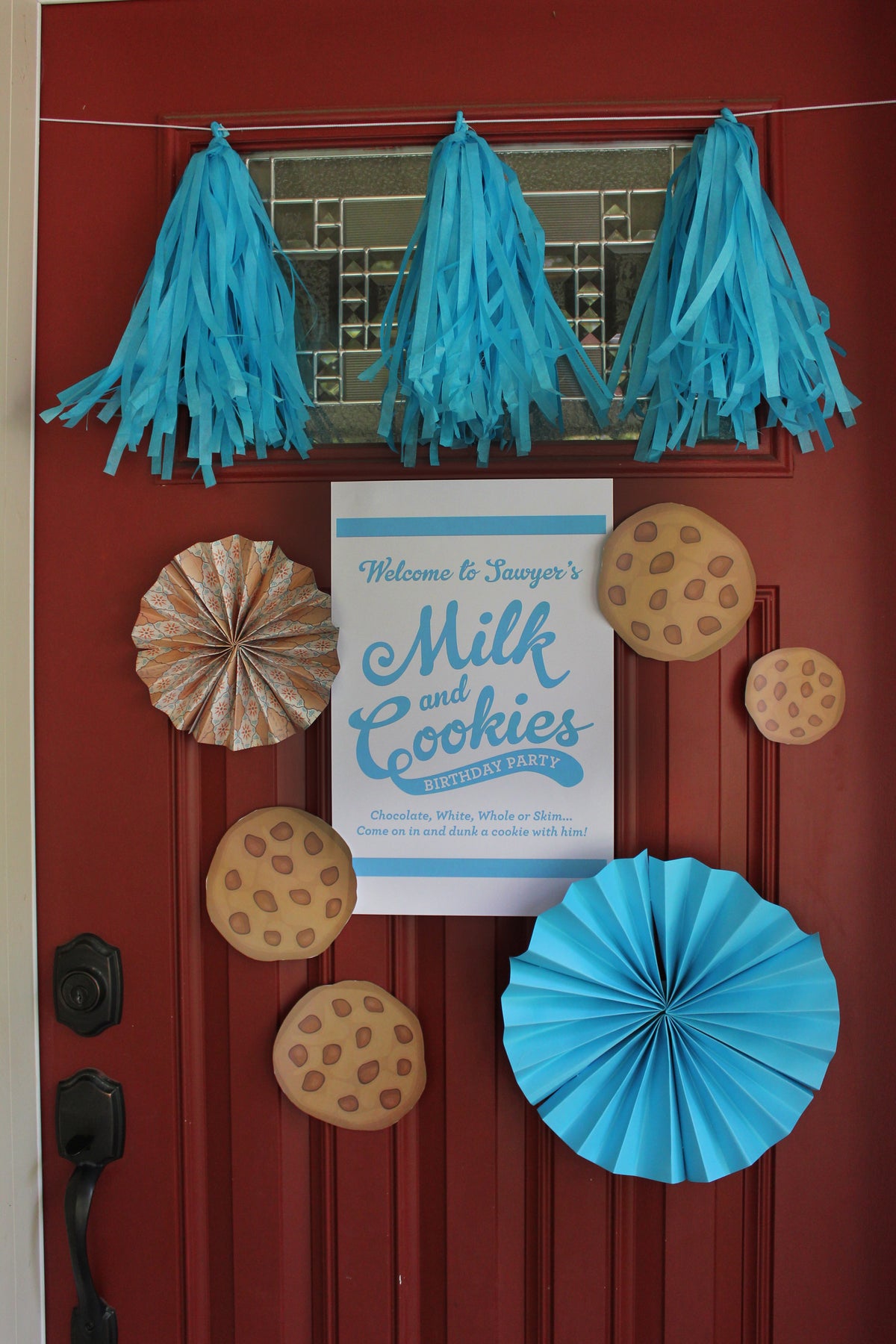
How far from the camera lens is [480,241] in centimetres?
70

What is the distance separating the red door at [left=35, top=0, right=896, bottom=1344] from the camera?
76cm

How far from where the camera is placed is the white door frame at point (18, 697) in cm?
76

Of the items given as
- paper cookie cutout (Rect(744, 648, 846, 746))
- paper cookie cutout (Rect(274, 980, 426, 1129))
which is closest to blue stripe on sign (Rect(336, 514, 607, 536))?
paper cookie cutout (Rect(744, 648, 846, 746))

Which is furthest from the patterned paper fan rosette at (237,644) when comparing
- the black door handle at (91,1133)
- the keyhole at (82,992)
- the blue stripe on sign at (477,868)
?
the black door handle at (91,1133)

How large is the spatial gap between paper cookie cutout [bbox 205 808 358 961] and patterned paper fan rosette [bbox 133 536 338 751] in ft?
0.32

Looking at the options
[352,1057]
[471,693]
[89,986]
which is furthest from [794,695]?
[89,986]

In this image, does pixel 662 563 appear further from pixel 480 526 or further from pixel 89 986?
pixel 89 986

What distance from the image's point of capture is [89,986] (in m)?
0.80

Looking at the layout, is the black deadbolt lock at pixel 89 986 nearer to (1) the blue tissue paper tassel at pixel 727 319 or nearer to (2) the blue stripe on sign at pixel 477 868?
(2) the blue stripe on sign at pixel 477 868

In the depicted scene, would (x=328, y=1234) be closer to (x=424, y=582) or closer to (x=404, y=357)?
(x=424, y=582)

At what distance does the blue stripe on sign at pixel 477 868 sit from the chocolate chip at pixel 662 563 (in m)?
0.29

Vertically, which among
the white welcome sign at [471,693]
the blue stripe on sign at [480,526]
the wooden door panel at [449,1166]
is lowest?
the wooden door panel at [449,1166]

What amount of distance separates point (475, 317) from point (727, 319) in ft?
0.76

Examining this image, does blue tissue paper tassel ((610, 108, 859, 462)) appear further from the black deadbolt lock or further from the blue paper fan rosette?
the black deadbolt lock
